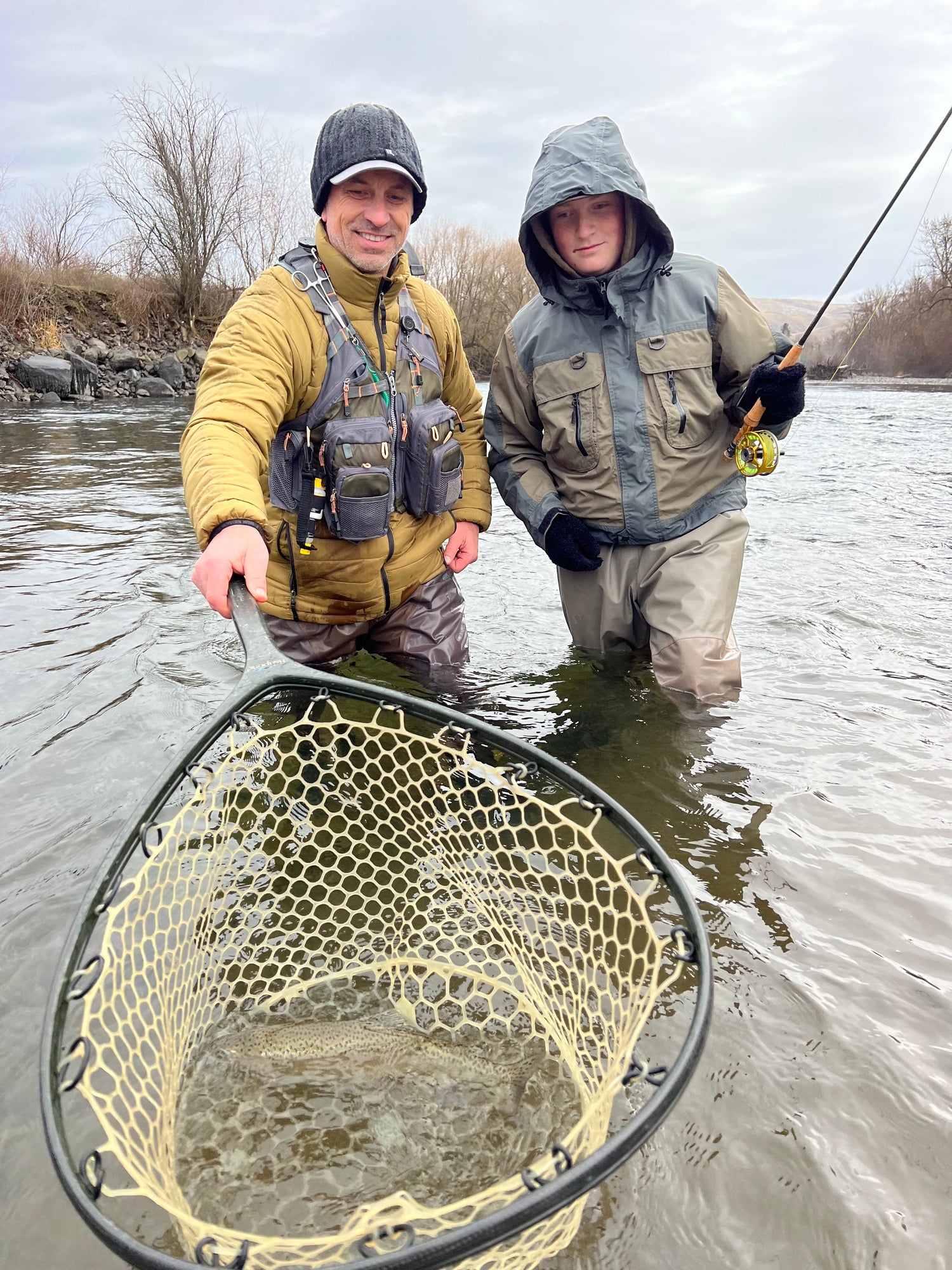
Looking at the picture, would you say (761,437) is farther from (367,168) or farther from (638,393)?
(367,168)

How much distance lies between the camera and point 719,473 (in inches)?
132

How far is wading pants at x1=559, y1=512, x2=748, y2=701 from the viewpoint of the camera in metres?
3.22

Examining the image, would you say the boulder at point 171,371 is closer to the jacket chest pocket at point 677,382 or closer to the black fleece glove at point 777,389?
the jacket chest pocket at point 677,382

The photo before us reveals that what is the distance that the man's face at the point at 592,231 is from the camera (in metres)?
3.12

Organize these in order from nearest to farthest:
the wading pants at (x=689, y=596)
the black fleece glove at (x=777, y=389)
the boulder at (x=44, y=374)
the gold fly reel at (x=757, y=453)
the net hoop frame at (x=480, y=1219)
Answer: the net hoop frame at (x=480, y=1219) < the black fleece glove at (x=777, y=389) < the gold fly reel at (x=757, y=453) < the wading pants at (x=689, y=596) < the boulder at (x=44, y=374)

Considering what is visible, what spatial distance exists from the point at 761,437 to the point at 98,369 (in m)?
20.9

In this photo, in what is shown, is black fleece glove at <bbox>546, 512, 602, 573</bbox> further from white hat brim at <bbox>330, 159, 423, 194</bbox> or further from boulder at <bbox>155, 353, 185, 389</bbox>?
boulder at <bbox>155, 353, 185, 389</bbox>

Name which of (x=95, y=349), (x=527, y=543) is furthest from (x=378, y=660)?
(x=95, y=349)

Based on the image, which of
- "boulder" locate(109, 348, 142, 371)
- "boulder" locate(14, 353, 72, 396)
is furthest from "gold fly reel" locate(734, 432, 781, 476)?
"boulder" locate(109, 348, 142, 371)

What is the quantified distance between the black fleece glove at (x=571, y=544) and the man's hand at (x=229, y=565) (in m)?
1.44

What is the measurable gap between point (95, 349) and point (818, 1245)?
23.8 meters

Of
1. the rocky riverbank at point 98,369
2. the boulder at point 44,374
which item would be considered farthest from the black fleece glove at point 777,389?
the boulder at point 44,374

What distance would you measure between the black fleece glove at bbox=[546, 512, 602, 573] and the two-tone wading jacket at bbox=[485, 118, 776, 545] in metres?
0.05

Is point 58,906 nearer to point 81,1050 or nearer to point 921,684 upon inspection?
point 81,1050
